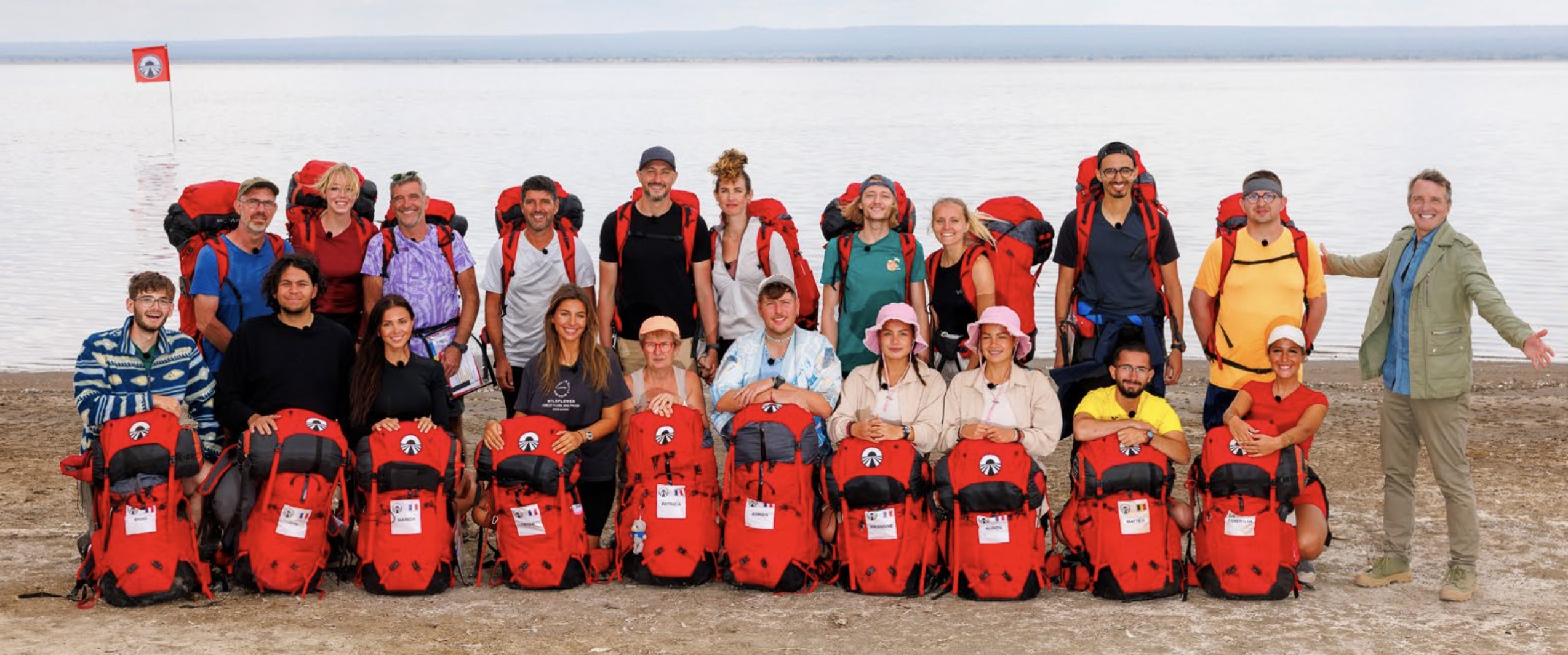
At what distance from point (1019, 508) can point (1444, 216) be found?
7.65 ft

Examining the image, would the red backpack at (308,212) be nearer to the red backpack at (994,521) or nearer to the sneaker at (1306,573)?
the red backpack at (994,521)

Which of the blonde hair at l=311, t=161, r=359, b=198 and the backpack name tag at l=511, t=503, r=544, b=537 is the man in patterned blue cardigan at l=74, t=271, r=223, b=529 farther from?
Answer: the backpack name tag at l=511, t=503, r=544, b=537

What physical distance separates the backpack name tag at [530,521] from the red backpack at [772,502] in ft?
2.79

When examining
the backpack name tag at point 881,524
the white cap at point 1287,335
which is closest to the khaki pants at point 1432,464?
the white cap at point 1287,335

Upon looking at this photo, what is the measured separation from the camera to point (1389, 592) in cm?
692

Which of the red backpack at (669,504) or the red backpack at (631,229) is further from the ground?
the red backpack at (631,229)

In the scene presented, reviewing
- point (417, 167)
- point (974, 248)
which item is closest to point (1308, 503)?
point (974, 248)

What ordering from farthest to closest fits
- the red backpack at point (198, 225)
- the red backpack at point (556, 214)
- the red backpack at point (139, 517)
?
1. the red backpack at point (556, 214)
2. the red backpack at point (198, 225)
3. the red backpack at point (139, 517)

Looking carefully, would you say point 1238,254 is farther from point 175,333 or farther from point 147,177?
point 147,177

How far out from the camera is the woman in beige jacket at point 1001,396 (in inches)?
277

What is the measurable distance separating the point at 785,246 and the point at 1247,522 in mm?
2786

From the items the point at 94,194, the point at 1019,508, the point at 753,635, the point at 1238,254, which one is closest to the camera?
the point at 753,635

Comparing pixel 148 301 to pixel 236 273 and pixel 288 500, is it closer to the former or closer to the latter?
pixel 236 273

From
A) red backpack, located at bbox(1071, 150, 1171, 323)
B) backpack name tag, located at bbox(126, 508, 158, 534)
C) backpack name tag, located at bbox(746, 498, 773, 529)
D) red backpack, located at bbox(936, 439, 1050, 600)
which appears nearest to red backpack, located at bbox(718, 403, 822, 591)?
backpack name tag, located at bbox(746, 498, 773, 529)
